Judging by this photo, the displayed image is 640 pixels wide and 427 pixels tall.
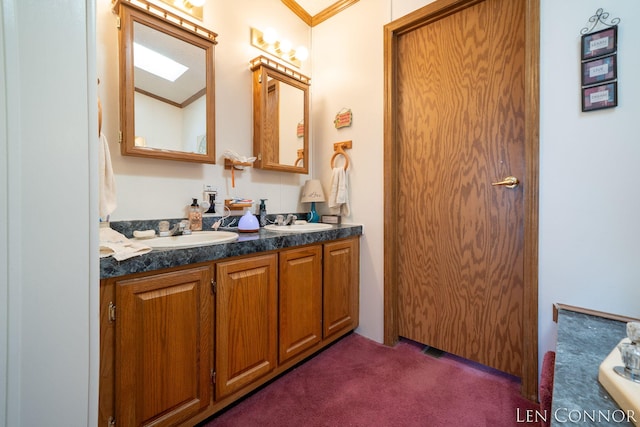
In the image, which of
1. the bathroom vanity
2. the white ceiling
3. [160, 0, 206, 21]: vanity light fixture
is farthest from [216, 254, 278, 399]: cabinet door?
the white ceiling

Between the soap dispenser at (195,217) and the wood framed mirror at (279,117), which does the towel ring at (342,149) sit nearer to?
the wood framed mirror at (279,117)

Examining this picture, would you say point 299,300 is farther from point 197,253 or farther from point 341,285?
point 197,253

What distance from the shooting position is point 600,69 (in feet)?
3.79

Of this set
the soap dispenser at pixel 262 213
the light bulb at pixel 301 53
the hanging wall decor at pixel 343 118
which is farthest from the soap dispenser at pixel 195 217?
the light bulb at pixel 301 53

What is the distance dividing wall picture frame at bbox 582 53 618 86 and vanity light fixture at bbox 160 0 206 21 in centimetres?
199

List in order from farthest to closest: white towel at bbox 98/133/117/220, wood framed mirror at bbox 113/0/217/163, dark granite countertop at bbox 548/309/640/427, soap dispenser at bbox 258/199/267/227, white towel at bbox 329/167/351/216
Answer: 1. white towel at bbox 329/167/351/216
2. soap dispenser at bbox 258/199/267/227
3. wood framed mirror at bbox 113/0/217/163
4. white towel at bbox 98/133/117/220
5. dark granite countertop at bbox 548/309/640/427

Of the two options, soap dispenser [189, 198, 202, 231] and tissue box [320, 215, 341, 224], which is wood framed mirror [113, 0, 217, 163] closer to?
soap dispenser [189, 198, 202, 231]

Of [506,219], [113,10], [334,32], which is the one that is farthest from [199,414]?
[334,32]

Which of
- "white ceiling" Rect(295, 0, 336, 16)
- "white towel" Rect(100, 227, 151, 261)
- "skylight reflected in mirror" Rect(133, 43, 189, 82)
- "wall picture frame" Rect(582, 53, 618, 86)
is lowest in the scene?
"white towel" Rect(100, 227, 151, 261)

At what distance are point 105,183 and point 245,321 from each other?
85 cm

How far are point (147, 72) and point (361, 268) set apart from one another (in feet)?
5.94

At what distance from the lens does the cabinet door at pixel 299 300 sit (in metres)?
1.50

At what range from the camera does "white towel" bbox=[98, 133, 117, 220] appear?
1.07 metres

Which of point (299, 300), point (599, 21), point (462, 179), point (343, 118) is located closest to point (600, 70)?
point (599, 21)
